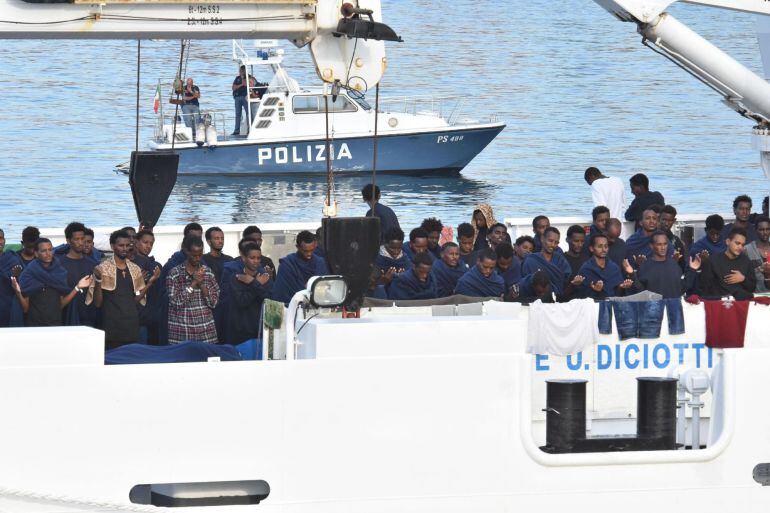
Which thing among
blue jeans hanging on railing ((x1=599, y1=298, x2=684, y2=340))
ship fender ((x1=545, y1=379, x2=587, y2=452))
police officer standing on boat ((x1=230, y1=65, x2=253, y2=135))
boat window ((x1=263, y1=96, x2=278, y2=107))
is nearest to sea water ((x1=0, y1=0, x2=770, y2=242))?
police officer standing on boat ((x1=230, y1=65, x2=253, y2=135))

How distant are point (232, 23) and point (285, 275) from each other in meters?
3.18

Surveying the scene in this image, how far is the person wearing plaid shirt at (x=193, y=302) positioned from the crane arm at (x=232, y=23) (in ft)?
6.78

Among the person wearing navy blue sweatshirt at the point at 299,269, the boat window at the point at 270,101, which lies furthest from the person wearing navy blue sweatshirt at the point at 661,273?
the boat window at the point at 270,101

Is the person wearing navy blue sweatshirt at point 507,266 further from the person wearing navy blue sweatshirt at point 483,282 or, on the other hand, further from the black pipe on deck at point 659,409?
the black pipe on deck at point 659,409

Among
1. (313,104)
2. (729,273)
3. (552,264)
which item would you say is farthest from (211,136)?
(729,273)

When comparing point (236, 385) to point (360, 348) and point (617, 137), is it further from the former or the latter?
point (617, 137)

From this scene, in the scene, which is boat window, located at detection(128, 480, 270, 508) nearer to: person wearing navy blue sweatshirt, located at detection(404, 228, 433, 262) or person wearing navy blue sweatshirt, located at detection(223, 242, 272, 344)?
person wearing navy blue sweatshirt, located at detection(223, 242, 272, 344)

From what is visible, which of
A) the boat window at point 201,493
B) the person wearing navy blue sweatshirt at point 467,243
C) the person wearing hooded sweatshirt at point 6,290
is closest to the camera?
the boat window at point 201,493

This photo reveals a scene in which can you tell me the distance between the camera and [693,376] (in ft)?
28.7

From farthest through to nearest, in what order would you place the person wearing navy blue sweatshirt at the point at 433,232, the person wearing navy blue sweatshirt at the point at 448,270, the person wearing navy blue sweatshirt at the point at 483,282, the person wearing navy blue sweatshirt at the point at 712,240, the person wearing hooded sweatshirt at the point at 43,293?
the person wearing navy blue sweatshirt at the point at 712,240
the person wearing navy blue sweatshirt at the point at 433,232
the person wearing navy blue sweatshirt at the point at 448,270
the person wearing navy blue sweatshirt at the point at 483,282
the person wearing hooded sweatshirt at the point at 43,293

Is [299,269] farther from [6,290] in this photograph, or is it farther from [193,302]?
[6,290]

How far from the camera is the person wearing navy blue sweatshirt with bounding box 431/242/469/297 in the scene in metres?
12.0

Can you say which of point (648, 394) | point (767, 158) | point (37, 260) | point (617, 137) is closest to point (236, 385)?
point (648, 394)

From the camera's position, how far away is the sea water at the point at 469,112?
49125 mm
